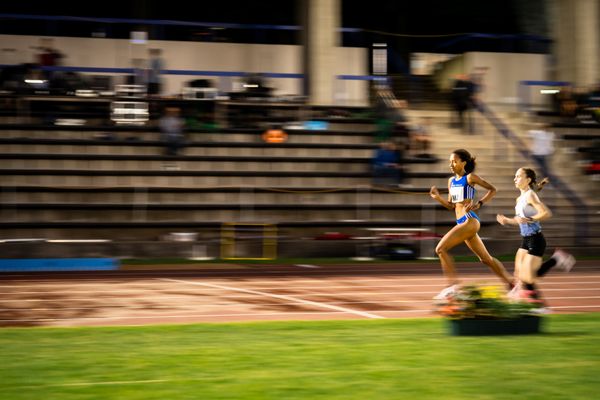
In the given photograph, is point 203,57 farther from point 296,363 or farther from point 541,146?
point 296,363

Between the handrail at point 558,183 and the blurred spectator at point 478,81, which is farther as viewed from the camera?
the blurred spectator at point 478,81

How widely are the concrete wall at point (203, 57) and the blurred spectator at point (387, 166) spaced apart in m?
5.92

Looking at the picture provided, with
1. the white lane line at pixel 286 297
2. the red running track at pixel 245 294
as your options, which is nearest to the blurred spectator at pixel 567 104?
the red running track at pixel 245 294

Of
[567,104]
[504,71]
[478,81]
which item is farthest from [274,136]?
[504,71]

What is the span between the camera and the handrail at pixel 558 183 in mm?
22516

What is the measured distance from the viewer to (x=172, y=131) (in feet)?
78.0

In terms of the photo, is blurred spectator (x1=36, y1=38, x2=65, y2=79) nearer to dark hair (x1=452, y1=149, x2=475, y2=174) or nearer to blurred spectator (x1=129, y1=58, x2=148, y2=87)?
blurred spectator (x1=129, y1=58, x2=148, y2=87)

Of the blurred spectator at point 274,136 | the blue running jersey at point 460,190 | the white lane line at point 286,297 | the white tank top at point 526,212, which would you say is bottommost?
the white lane line at point 286,297

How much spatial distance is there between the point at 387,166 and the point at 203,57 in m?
9.14

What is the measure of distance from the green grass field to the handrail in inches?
501

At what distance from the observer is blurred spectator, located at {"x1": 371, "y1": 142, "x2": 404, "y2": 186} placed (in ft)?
76.9

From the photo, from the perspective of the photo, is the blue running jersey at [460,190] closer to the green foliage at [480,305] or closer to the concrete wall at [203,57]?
the green foliage at [480,305]

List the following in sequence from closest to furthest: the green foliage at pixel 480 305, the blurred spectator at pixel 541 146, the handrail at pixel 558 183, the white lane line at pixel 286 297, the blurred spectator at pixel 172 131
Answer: the green foliage at pixel 480 305, the white lane line at pixel 286 297, the handrail at pixel 558 183, the blurred spectator at pixel 172 131, the blurred spectator at pixel 541 146

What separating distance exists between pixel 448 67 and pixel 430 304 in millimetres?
20901
